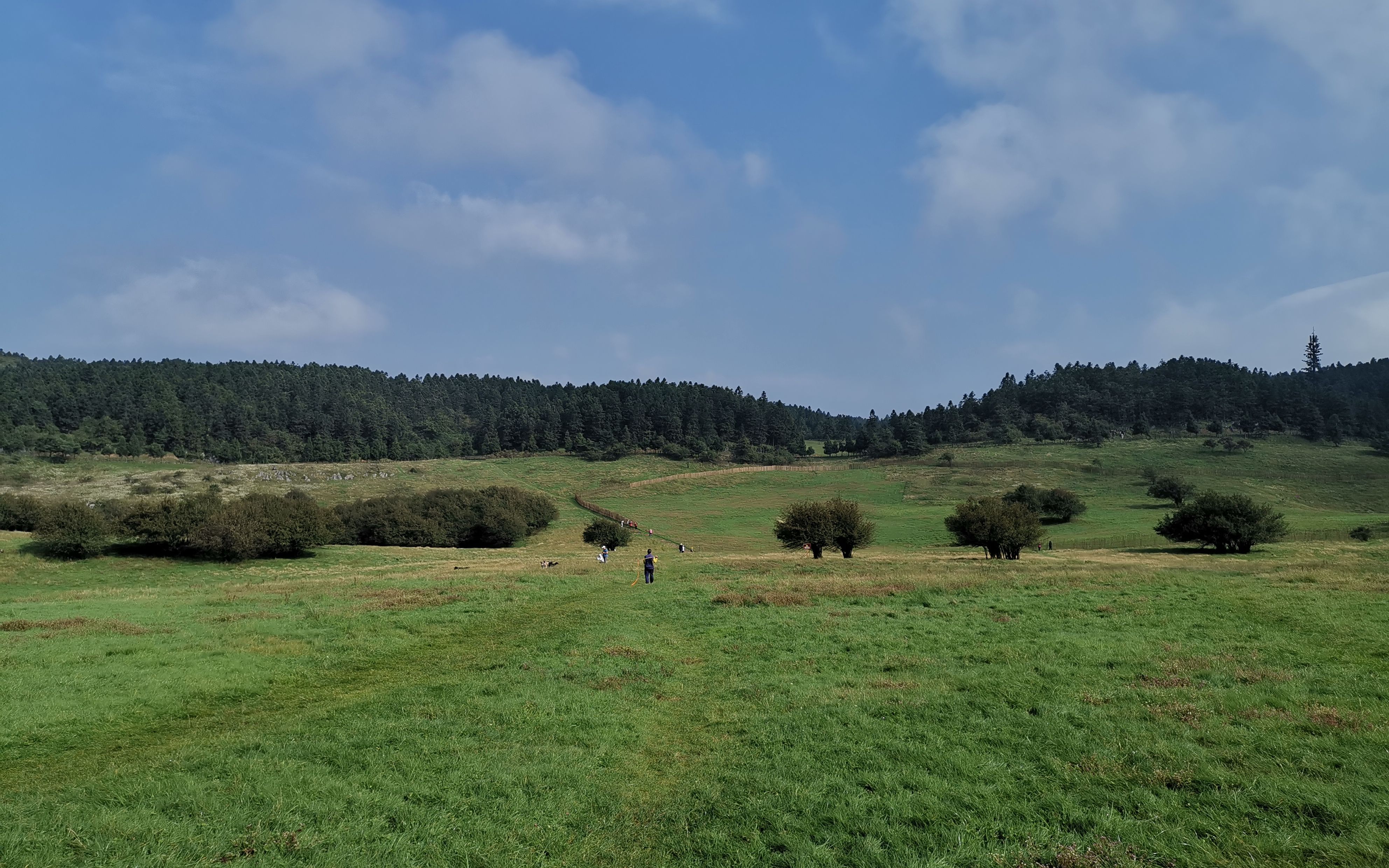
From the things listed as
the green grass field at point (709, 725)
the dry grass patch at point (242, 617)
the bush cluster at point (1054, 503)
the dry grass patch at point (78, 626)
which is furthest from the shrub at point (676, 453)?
the dry grass patch at point (78, 626)

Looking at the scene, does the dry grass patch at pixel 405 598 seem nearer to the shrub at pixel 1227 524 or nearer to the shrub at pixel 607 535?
the shrub at pixel 607 535

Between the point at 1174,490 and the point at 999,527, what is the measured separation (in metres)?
66.5

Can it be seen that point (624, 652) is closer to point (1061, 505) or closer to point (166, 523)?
point (166, 523)

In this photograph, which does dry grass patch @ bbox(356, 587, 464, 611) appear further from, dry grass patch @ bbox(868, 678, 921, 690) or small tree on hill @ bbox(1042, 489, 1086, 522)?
small tree on hill @ bbox(1042, 489, 1086, 522)

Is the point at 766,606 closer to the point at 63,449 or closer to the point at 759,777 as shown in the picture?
the point at 759,777

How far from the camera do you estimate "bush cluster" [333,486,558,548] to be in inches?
3091

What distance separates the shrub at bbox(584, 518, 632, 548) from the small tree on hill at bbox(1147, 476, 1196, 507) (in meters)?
78.0

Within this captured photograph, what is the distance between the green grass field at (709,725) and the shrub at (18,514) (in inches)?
1561

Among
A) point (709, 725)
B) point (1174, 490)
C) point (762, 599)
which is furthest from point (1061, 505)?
point (709, 725)

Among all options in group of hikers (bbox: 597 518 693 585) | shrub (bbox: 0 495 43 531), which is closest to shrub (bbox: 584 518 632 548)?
group of hikers (bbox: 597 518 693 585)

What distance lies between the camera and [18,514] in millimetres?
60844

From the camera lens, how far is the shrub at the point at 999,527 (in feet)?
170

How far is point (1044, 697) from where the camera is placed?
13672 millimetres

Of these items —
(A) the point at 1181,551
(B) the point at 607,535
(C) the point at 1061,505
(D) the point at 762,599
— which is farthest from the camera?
(C) the point at 1061,505
